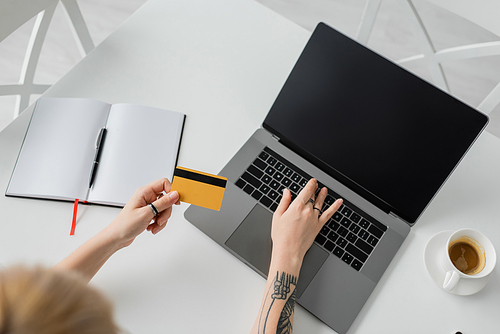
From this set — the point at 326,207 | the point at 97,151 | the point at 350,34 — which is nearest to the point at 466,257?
the point at 326,207

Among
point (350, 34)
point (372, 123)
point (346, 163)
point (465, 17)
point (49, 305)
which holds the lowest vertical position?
point (49, 305)

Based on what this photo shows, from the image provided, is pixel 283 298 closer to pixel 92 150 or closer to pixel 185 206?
pixel 185 206

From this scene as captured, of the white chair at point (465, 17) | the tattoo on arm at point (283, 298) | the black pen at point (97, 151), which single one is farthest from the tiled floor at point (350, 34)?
the tattoo on arm at point (283, 298)

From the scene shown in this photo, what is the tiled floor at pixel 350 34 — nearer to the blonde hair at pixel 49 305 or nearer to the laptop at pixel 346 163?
the laptop at pixel 346 163

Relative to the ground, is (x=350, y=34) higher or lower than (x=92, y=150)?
higher

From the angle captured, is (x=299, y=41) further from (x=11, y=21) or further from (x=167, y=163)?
(x=11, y=21)

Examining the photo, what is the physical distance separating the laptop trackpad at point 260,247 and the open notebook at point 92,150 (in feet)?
0.80

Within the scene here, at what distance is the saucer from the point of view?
771mm

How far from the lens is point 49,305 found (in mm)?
442

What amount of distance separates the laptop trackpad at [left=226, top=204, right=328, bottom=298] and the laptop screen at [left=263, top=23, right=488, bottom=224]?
193 mm

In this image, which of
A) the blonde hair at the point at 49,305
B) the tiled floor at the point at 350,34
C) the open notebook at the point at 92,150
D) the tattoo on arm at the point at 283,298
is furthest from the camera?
the tiled floor at the point at 350,34

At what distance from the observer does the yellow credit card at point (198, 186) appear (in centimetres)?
73

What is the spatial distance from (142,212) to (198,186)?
0.44 feet

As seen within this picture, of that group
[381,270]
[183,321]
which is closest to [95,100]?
[183,321]
